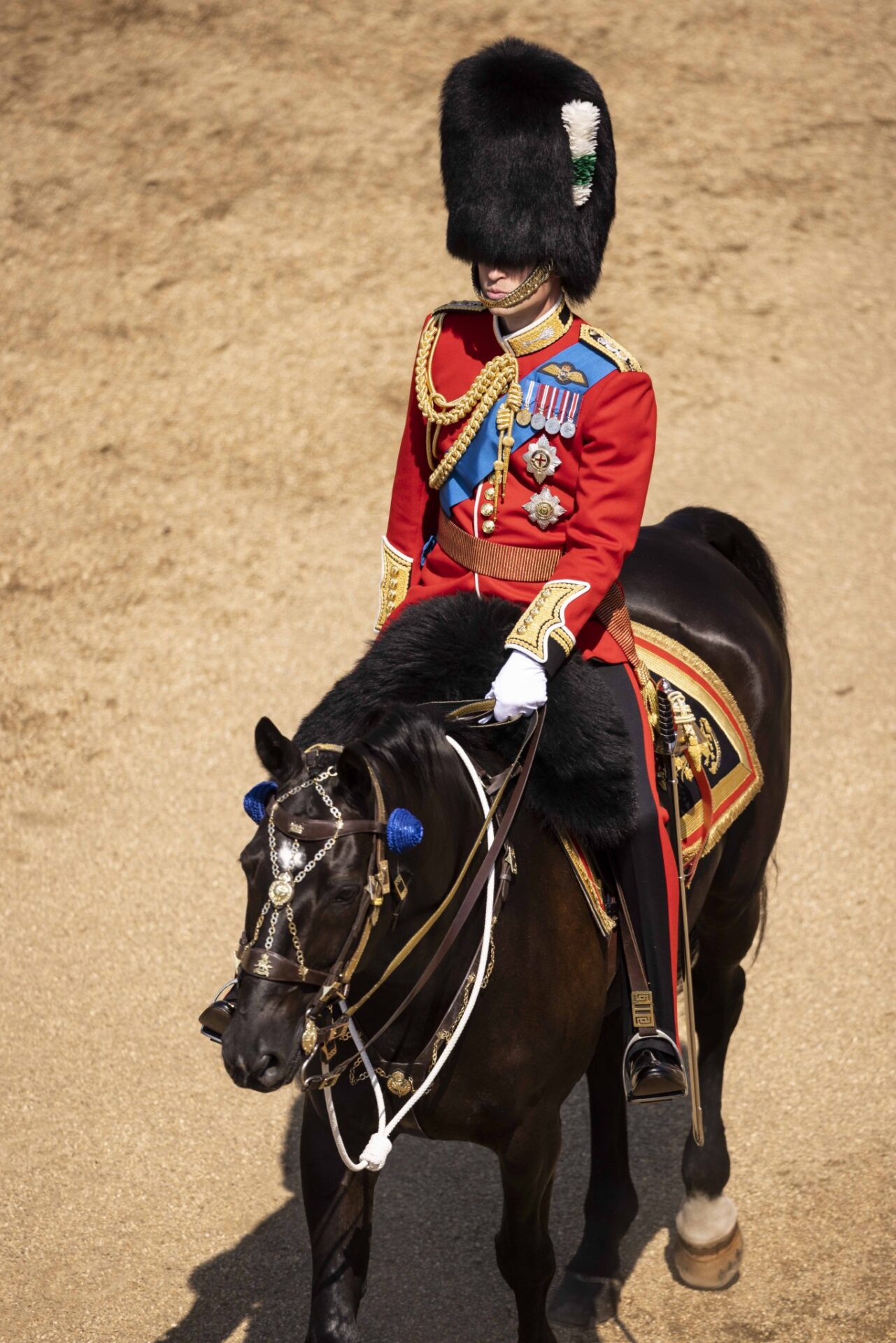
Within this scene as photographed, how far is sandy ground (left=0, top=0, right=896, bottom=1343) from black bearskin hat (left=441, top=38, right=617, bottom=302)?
3.43m

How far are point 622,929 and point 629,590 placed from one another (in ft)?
4.38

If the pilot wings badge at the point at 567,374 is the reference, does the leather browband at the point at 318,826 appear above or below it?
below

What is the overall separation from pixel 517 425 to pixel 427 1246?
300 cm

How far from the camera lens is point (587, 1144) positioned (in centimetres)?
611

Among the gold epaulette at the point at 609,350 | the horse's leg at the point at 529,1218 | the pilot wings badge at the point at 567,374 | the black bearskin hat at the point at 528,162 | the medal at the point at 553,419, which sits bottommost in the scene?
the horse's leg at the point at 529,1218

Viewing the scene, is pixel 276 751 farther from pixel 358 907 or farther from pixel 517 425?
pixel 517 425

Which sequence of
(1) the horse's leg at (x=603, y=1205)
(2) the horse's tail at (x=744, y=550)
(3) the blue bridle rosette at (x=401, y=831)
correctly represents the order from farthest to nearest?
(2) the horse's tail at (x=744, y=550) < (1) the horse's leg at (x=603, y=1205) < (3) the blue bridle rosette at (x=401, y=831)

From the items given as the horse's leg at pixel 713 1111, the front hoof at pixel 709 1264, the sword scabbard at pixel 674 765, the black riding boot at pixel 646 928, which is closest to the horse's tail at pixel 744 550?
the horse's leg at pixel 713 1111

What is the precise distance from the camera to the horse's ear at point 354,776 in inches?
132

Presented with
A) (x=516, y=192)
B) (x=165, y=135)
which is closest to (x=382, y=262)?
(x=165, y=135)

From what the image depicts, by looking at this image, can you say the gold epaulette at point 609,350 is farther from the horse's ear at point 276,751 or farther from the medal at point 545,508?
the horse's ear at point 276,751

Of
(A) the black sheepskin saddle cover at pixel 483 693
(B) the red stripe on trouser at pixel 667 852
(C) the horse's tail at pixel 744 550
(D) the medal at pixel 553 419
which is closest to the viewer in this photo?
(A) the black sheepskin saddle cover at pixel 483 693

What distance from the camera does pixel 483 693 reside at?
13.5 feet

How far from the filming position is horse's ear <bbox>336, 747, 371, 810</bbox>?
3342 millimetres
